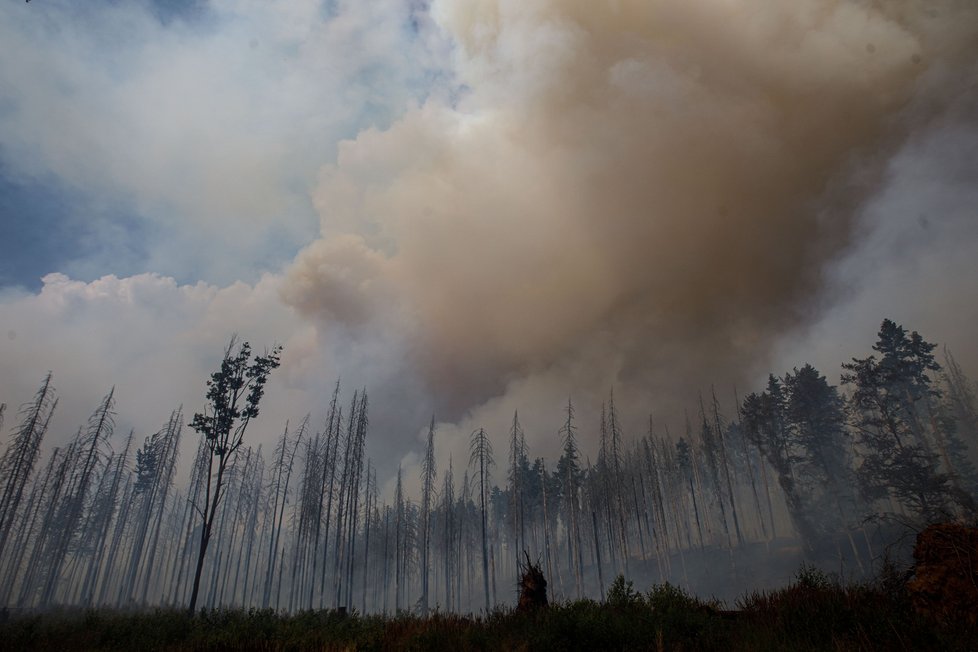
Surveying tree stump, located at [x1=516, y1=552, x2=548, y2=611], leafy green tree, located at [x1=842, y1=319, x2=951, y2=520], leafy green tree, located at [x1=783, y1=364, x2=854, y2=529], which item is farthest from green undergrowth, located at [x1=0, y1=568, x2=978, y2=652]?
leafy green tree, located at [x1=783, y1=364, x2=854, y2=529]

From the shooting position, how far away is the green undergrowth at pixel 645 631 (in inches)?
287

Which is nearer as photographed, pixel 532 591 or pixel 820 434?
pixel 532 591

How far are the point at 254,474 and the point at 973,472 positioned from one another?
267 feet

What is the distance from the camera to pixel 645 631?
28.8 feet

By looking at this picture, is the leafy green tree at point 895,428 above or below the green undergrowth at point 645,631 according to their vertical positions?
above

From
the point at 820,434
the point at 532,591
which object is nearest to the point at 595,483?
the point at 820,434

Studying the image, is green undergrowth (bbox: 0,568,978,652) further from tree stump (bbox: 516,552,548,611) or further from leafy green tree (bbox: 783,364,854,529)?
leafy green tree (bbox: 783,364,854,529)

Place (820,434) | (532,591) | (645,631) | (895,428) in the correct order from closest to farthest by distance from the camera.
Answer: (645,631) → (532,591) → (895,428) → (820,434)

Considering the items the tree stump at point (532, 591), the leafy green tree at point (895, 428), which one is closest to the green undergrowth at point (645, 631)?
the tree stump at point (532, 591)

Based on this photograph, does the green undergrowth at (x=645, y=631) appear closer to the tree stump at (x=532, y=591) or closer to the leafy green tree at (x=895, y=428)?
the tree stump at (x=532, y=591)

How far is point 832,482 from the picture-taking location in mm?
43531

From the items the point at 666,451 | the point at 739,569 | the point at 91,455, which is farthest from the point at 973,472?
the point at 91,455

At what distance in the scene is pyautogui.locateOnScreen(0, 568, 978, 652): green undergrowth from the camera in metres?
7.28

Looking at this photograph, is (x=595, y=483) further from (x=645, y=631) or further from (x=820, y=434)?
(x=645, y=631)
